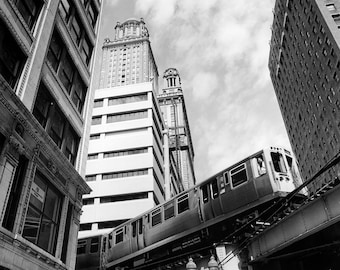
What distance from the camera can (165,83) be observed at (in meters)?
164

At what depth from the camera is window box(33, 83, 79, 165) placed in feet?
47.1

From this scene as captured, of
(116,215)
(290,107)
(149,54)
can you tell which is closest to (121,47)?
(149,54)

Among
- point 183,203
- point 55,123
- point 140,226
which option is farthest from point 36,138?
point 140,226

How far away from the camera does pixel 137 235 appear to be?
2103cm

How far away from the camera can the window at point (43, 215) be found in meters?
12.0

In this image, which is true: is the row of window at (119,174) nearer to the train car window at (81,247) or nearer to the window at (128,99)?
the window at (128,99)

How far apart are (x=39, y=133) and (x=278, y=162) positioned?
11075mm

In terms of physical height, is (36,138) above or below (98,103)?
below

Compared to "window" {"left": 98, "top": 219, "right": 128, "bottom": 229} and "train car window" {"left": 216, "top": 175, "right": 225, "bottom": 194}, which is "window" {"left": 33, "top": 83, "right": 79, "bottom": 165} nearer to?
"train car window" {"left": 216, "top": 175, "right": 225, "bottom": 194}

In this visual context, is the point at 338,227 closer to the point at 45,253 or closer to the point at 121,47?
the point at 45,253

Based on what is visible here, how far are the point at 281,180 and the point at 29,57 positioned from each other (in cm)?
1264

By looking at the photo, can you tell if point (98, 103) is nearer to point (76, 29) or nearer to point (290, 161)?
point (76, 29)

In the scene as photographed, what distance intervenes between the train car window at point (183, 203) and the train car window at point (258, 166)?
4764 mm

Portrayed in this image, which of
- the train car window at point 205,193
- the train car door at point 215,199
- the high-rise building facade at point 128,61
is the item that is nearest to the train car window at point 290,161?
the train car door at point 215,199
